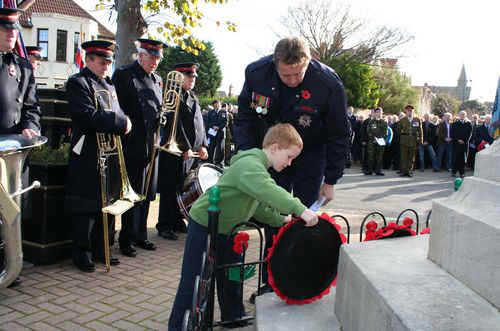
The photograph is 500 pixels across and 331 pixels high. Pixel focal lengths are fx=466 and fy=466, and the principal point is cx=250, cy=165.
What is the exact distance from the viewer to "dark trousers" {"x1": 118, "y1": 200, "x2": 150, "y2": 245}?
5250 millimetres

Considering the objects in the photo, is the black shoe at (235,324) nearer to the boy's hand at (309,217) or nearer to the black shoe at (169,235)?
the boy's hand at (309,217)

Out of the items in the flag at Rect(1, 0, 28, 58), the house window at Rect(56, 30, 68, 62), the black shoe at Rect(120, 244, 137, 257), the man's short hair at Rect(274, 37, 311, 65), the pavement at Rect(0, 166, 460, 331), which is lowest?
the pavement at Rect(0, 166, 460, 331)

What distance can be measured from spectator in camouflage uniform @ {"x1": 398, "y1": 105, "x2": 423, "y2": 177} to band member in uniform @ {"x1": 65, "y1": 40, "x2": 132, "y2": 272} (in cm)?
1292

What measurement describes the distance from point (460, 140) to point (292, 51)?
15.4 m

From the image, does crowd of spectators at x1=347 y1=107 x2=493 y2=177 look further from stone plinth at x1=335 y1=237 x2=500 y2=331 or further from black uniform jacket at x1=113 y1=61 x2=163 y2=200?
stone plinth at x1=335 y1=237 x2=500 y2=331

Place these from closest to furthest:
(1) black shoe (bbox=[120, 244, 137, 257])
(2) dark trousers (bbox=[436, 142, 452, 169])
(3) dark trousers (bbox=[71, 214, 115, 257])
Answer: (3) dark trousers (bbox=[71, 214, 115, 257]) < (1) black shoe (bbox=[120, 244, 137, 257]) < (2) dark trousers (bbox=[436, 142, 452, 169])

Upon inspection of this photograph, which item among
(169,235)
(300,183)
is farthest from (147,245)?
(300,183)

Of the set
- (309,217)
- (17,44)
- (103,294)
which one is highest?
(17,44)

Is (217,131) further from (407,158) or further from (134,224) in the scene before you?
(134,224)

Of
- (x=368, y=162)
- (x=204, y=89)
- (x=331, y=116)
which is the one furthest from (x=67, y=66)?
(x=331, y=116)

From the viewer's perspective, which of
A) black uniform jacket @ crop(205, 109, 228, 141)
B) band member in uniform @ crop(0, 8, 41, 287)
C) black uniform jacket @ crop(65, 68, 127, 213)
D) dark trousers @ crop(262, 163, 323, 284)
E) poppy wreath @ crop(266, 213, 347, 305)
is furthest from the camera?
black uniform jacket @ crop(205, 109, 228, 141)

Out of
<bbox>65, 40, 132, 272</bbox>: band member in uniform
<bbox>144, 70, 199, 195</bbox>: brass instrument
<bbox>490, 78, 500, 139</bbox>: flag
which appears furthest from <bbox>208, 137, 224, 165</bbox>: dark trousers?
<bbox>490, 78, 500, 139</bbox>: flag

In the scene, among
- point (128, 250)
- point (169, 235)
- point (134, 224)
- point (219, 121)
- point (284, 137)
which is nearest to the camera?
point (284, 137)

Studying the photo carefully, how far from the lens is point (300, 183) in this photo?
3.89 m
